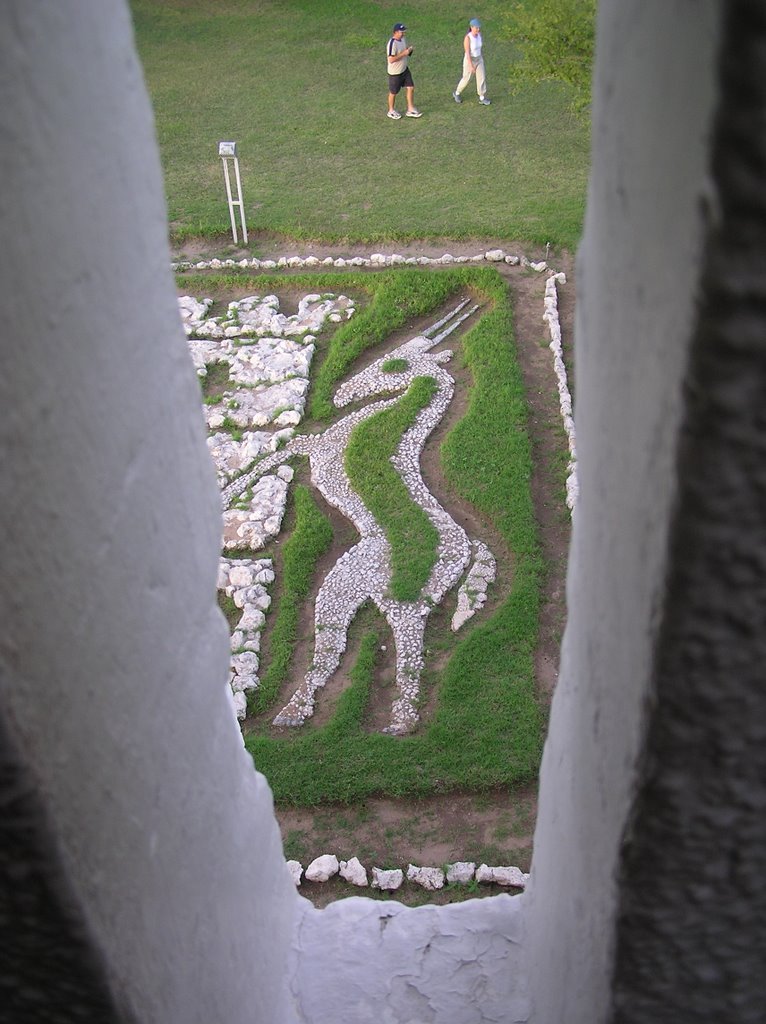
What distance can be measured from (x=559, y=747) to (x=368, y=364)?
5.38 metres

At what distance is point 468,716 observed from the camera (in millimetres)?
4723

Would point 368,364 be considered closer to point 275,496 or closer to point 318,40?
point 275,496

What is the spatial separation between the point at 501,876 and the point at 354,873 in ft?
2.03

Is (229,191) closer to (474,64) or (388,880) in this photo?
(474,64)

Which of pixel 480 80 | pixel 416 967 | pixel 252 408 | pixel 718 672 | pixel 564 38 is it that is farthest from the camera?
pixel 480 80

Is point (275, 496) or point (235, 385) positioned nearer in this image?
point (275, 496)

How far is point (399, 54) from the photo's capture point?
398 inches

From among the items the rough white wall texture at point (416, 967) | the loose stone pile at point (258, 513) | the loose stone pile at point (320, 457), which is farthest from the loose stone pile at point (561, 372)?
the rough white wall texture at point (416, 967)

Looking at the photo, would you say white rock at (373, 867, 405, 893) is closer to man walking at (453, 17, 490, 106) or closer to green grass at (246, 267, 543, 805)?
green grass at (246, 267, 543, 805)

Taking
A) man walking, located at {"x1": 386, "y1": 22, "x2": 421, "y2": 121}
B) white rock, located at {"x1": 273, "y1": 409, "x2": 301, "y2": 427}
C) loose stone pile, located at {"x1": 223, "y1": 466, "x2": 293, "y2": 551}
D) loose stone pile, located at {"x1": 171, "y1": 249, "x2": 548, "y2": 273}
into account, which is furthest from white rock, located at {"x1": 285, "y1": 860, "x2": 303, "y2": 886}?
man walking, located at {"x1": 386, "y1": 22, "x2": 421, "y2": 121}

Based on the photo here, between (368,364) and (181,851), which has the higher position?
(181,851)

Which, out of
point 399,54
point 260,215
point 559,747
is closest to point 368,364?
point 260,215

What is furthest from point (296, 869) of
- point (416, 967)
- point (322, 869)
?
point (416, 967)

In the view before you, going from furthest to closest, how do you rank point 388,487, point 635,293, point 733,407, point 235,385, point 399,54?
point 399,54
point 235,385
point 388,487
point 635,293
point 733,407
